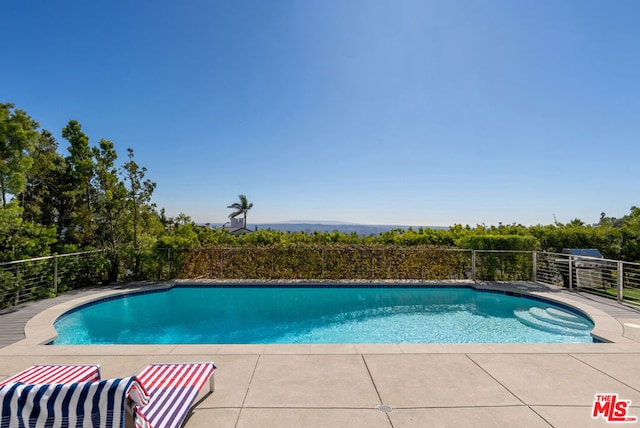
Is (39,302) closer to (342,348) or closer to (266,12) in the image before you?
(342,348)

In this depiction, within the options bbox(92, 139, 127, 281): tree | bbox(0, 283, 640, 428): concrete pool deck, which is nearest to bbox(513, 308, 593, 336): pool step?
bbox(0, 283, 640, 428): concrete pool deck

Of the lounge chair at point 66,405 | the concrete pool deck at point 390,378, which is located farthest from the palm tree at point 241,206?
the lounge chair at point 66,405

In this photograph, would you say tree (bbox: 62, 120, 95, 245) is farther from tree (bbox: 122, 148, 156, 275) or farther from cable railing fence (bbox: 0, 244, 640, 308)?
cable railing fence (bbox: 0, 244, 640, 308)

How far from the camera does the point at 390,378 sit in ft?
13.6

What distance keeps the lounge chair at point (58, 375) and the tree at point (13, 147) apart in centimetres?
704

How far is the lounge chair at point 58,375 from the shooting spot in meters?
3.38

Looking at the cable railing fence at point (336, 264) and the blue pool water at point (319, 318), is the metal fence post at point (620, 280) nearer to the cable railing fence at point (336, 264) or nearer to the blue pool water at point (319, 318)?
the blue pool water at point (319, 318)

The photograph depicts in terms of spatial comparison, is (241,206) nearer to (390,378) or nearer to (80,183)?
(80,183)

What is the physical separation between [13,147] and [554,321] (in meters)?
14.2

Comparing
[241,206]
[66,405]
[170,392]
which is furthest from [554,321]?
[241,206]

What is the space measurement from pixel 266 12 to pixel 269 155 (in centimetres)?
788

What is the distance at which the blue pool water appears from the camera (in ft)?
24.4

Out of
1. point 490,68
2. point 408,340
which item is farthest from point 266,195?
point 408,340

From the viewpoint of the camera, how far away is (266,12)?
11.6 meters
